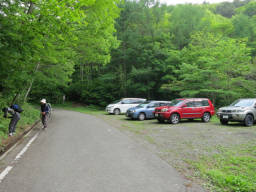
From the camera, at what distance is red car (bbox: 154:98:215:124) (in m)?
14.5

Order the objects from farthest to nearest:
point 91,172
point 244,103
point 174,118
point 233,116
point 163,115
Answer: point 174,118, point 163,115, point 244,103, point 233,116, point 91,172

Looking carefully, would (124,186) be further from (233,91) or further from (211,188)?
(233,91)

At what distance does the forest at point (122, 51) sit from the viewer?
8.17m

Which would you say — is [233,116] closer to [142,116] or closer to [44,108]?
[142,116]

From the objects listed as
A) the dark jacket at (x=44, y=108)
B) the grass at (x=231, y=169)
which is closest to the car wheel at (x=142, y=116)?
the dark jacket at (x=44, y=108)

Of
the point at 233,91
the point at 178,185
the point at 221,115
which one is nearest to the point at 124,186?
the point at 178,185

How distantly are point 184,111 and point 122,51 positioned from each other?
23115mm

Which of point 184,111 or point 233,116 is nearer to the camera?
point 233,116

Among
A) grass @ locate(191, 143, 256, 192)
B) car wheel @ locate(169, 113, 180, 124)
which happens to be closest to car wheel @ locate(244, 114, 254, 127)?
car wheel @ locate(169, 113, 180, 124)

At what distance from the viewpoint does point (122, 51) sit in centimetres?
3572

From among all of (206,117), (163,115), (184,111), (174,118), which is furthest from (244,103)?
(163,115)

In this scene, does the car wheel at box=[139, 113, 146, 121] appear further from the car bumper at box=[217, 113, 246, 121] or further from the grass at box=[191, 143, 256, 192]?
the grass at box=[191, 143, 256, 192]

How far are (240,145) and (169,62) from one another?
24.9 m

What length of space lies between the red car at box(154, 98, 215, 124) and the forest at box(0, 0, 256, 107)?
4787 mm
